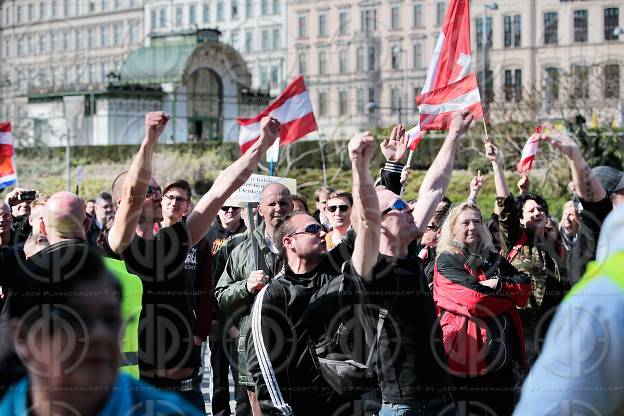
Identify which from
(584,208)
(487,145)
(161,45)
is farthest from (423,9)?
(584,208)

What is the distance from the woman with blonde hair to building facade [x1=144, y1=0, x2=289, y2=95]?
5339cm

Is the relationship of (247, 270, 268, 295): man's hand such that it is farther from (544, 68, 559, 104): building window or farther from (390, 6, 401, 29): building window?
(390, 6, 401, 29): building window

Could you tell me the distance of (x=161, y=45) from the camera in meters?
56.2

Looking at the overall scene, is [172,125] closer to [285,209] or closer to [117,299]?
[285,209]

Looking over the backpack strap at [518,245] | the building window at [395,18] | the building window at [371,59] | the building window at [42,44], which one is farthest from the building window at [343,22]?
the backpack strap at [518,245]

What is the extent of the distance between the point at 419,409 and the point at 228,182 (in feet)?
4.66

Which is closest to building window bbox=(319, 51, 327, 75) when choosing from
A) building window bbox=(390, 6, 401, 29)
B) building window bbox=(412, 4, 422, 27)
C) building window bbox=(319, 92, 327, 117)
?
building window bbox=(319, 92, 327, 117)

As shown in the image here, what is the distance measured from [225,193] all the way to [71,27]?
5532cm

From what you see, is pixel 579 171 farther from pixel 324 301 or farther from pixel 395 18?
pixel 395 18

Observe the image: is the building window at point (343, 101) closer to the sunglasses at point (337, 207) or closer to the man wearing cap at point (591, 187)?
the sunglasses at point (337, 207)

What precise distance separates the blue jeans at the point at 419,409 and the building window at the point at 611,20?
131 feet

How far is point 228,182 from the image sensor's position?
547 centimetres

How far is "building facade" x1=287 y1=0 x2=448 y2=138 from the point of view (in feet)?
178

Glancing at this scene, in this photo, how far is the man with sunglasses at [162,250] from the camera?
515 cm
